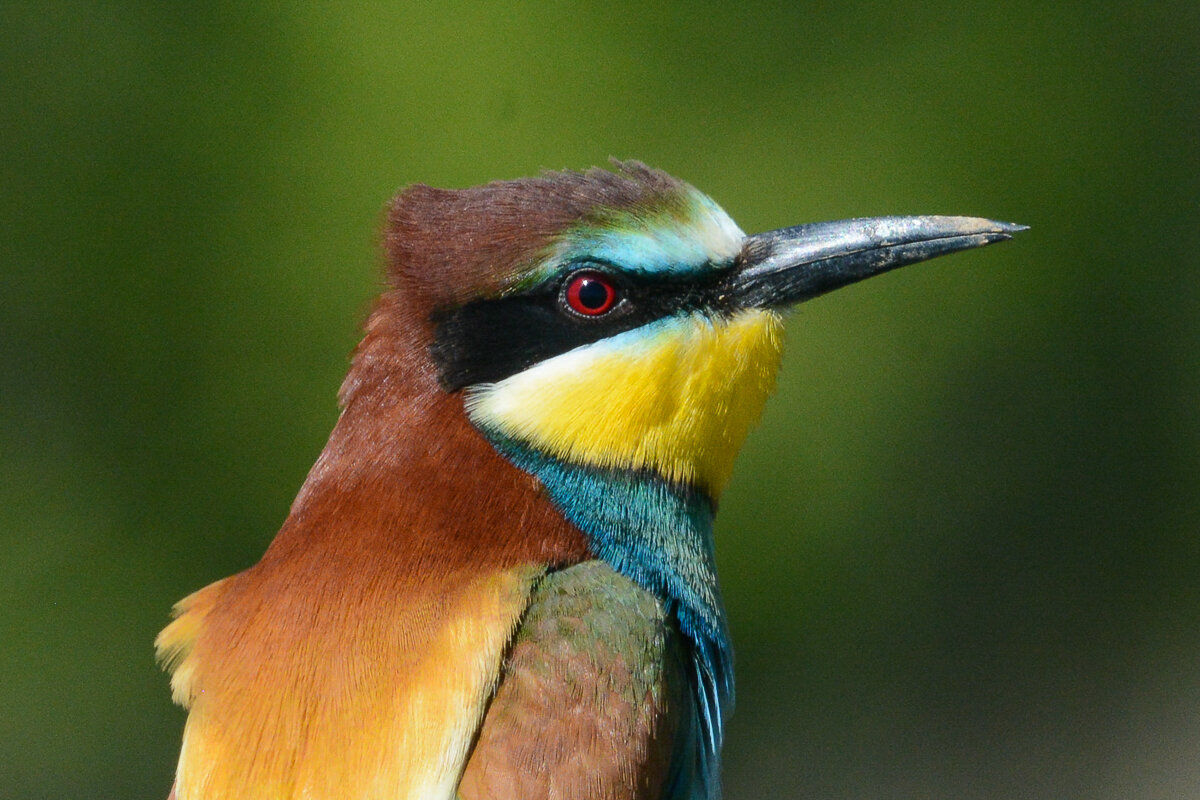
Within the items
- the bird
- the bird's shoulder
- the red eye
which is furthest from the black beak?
the bird's shoulder

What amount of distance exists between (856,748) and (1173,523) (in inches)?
44.7

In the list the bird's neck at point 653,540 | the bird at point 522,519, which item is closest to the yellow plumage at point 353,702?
the bird at point 522,519

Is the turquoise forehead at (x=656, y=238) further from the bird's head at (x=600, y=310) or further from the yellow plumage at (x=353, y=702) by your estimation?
the yellow plumage at (x=353, y=702)

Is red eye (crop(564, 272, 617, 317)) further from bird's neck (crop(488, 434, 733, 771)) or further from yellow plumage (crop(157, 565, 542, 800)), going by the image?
yellow plumage (crop(157, 565, 542, 800))

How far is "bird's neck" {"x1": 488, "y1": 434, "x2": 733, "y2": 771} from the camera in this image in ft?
5.66

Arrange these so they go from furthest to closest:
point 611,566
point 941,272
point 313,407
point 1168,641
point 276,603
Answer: point 1168,641 → point 941,272 → point 313,407 → point 611,566 → point 276,603

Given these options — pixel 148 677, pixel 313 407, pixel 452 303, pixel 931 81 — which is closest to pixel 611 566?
pixel 452 303

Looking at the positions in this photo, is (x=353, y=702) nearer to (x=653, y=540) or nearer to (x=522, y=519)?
(x=522, y=519)

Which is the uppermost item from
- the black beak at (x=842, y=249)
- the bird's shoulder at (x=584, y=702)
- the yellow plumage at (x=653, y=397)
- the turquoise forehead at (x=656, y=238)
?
the turquoise forehead at (x=656, y=238)

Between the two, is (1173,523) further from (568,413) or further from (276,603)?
(276,603)

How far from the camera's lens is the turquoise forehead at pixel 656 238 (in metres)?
1.70

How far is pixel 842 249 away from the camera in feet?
6.12

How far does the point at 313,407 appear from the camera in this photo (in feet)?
11.0

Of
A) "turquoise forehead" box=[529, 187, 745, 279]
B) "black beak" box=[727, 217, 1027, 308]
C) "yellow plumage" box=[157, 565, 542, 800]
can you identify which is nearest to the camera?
"yellow plumage" box=[157, 565, 542, 800]
